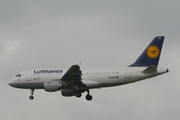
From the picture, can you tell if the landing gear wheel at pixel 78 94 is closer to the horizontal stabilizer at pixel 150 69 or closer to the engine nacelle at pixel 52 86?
the engine nacelle at pixel 52 86

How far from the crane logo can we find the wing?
29.1ft

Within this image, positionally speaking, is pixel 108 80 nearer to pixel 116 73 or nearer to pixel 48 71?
pixel 116 73

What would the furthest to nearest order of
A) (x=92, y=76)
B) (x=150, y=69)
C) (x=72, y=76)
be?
(x=92, y=76) → (x=72, y=76) → (x=150, y=69)

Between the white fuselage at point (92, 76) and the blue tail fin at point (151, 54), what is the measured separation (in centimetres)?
151

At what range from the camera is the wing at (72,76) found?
250 feet

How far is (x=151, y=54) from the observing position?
257ft

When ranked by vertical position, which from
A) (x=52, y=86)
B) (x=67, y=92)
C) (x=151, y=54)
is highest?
(x=151, y=54)

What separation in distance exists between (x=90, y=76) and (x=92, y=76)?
1.15 feet

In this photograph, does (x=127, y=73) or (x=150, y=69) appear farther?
(x=127, y=73)

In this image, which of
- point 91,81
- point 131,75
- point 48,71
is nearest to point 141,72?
point 131,75

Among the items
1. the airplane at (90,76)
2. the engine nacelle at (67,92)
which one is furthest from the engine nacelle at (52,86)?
the engine nacelle at (67,92)

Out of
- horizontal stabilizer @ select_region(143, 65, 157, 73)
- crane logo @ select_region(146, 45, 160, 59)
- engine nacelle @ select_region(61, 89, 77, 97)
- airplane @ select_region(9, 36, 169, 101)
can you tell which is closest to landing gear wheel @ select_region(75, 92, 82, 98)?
airplane @ select_region(9, 36, 169, 101)

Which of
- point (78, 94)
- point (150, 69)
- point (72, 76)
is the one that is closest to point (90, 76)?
point (72, 76)

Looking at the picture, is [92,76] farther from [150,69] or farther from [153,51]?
[153,51]
